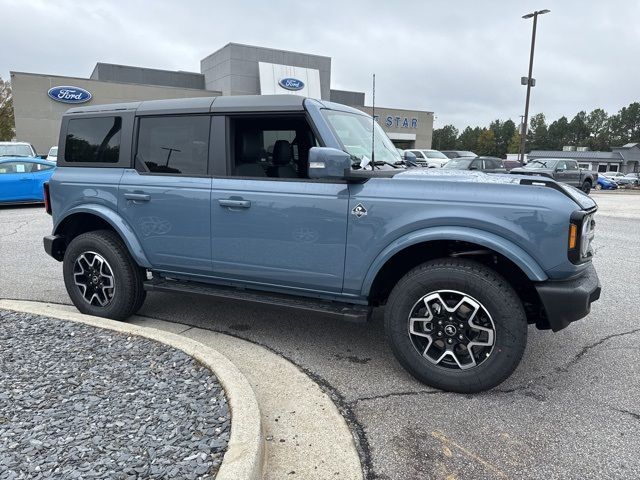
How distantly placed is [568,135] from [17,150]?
399ft

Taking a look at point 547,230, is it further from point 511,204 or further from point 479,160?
point 479,160

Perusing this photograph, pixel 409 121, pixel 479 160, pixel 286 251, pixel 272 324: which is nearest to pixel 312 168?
pixel 286 251

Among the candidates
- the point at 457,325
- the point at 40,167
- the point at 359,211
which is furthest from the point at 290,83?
the point at 457,325

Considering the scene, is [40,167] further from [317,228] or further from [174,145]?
[317,228]

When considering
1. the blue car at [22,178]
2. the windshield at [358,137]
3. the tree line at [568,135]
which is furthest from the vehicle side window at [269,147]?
the tree line at [568,135]

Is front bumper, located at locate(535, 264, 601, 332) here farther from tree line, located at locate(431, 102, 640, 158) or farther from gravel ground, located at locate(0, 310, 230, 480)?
tree line, located at locate(431, 102, 640, 158)

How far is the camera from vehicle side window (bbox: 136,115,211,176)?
4035mm

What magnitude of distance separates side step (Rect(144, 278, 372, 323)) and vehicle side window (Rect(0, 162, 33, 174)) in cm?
1079

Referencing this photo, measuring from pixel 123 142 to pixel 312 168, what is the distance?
207cm

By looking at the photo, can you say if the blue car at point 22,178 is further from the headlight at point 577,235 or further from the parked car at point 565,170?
the parked car at point 565,170

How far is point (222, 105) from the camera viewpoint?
3.96 metres

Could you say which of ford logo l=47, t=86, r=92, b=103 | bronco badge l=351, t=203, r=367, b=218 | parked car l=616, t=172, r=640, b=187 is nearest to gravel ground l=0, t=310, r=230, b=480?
bronco badge l=351, t=203, r=367, b=218

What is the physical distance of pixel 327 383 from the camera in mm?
3428

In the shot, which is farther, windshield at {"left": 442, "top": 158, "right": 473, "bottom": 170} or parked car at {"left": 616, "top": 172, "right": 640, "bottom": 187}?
parked car at {"left": 616, "top": 172, "right": 640, "bottom": 187}
